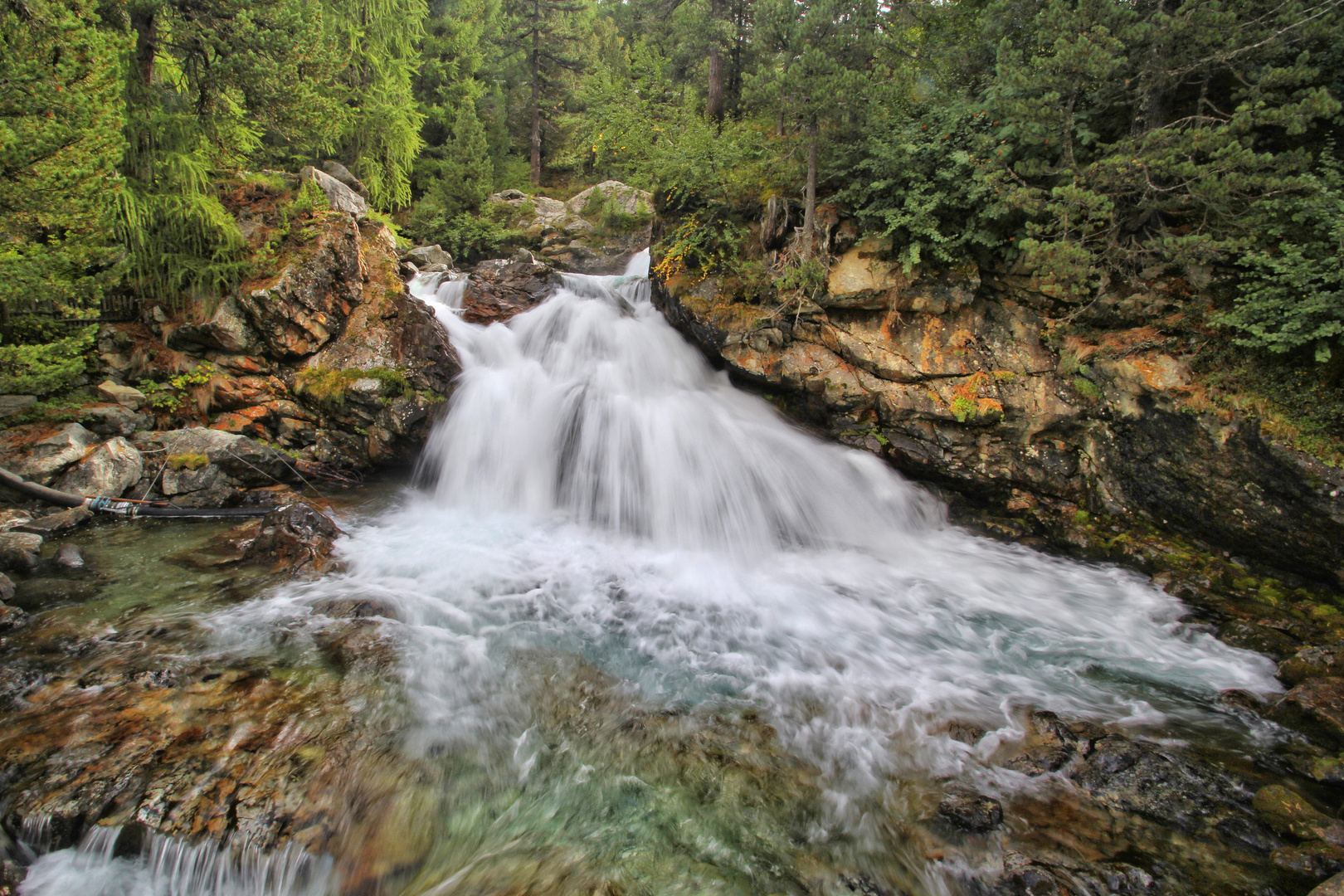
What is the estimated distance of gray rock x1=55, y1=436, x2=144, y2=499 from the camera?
21.6ft

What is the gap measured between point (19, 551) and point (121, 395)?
352 centimetres

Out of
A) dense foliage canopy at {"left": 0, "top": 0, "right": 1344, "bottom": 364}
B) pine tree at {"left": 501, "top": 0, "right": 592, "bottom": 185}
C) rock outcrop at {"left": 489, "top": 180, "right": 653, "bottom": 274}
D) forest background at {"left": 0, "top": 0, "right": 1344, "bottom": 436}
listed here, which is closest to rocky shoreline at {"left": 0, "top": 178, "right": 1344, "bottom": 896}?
forest background at {"left": 0, "top": 0, "right": 1344, "bottom": 436}

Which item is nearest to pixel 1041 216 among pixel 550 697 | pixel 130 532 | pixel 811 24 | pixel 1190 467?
pixel 1190 467

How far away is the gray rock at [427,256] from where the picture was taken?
14406mm

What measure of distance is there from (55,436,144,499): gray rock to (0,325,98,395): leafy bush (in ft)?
3.19

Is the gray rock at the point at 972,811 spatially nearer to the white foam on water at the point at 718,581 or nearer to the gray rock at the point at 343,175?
the white foam on water at the point at 718,581

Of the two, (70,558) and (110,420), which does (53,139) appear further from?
(70,558)

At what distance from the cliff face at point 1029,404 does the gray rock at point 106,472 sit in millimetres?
8571

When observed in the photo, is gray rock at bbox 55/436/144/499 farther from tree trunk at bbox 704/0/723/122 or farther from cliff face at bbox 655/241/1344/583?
tree trunk at bbox 704/0/723/122

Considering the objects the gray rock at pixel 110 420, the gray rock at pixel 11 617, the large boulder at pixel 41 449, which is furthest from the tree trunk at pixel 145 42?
the gray rock at pixel 11 617

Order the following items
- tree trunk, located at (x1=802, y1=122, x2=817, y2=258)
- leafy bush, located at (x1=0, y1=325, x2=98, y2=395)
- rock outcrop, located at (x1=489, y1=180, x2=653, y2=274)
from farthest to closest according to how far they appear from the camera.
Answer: rock outcrop, located at (x1=489, y1=180, x2=653, y2=274), tree trunk, located at (x1=802, y1=122, x2=817, y2=258), leafy bush, located at (x1=0, y1=325, x2=98, y2=395)

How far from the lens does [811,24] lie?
25.0 ft

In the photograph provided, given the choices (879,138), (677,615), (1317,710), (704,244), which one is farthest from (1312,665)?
(704,244)

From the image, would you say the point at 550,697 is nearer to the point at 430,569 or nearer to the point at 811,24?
the point at 430,569
